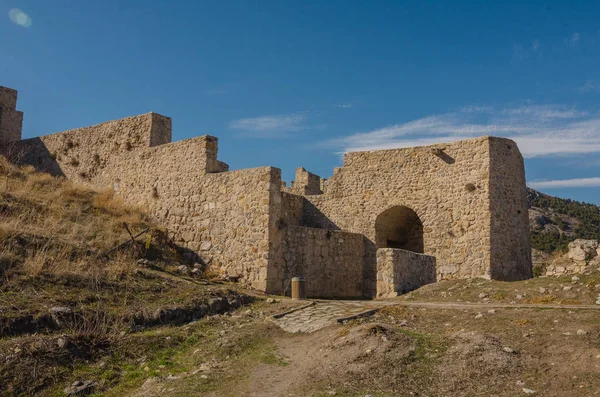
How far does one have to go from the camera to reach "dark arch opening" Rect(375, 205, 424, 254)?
782 inches

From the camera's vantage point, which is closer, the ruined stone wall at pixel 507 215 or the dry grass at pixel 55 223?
the dry grass at pixel 55 223

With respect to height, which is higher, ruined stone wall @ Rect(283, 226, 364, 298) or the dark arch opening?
the dark arch opening

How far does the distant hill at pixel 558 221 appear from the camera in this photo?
33156 mm

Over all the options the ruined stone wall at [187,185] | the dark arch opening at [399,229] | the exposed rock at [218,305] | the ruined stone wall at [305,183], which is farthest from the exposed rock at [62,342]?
the ruined stone wall at [305,183]

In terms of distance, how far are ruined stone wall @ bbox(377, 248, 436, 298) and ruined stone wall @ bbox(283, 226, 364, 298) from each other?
1.88m

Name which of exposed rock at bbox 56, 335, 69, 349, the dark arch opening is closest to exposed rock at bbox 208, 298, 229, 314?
exposed rock at bbox 56, 335, 69, 349

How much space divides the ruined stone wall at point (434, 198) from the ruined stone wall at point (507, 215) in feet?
0.21

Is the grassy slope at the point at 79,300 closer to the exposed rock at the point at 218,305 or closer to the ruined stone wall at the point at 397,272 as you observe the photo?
the exposed rock at the point at 218,305

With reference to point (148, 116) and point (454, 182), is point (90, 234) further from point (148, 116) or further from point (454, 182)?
point (454, 182)

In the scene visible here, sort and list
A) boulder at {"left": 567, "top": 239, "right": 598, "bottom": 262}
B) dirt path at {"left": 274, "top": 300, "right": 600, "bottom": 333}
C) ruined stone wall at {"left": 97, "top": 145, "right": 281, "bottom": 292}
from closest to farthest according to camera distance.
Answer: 1. dirt path at {"left": 274, "top": 300, "right": 600, "bottom": 333}
2. ruined stone wall at {"left": 97, "top": 145, "right": 281, "bottom": 292}
3. boulder at {"left": 567, "top": 239, "right": 598, "bottom": 262}

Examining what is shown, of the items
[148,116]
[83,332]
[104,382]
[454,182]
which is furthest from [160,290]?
[454,182]

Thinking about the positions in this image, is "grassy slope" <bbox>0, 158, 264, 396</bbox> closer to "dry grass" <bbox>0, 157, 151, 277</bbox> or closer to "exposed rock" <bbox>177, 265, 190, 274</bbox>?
"dry grass" <bbox>0, 157, 151, 277</bbox>

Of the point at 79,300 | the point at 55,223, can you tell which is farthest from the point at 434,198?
the point at 79,300

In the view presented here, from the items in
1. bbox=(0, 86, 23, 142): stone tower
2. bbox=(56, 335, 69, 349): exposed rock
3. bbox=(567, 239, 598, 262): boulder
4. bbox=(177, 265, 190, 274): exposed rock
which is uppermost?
bbox=(0, 86, 23, 142): stone tower
